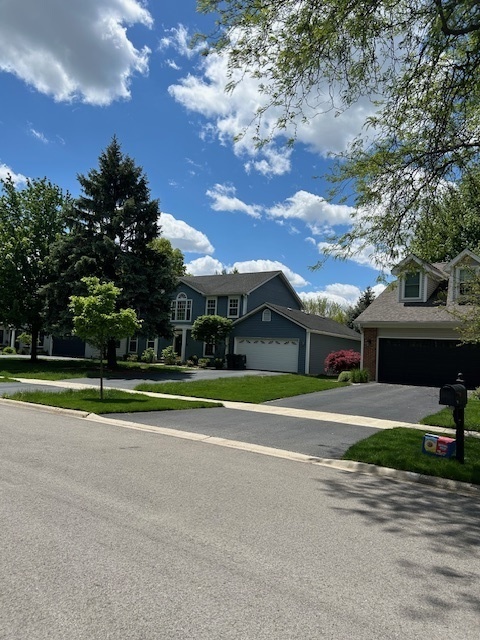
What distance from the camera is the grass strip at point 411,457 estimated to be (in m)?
7.33

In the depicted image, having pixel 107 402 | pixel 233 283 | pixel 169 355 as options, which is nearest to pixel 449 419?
pixel 107 402

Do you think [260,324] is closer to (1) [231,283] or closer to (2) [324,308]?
(1) [231,283]

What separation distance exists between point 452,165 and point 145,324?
67.7 ft

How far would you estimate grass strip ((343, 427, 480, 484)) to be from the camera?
289 inches

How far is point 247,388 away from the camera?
19.1m

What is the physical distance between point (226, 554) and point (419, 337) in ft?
69.9

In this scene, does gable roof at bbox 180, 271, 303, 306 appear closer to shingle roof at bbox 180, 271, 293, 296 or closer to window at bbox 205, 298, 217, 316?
shingle roof at bbox 180, 271, 293, 296

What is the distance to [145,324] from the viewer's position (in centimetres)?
2812

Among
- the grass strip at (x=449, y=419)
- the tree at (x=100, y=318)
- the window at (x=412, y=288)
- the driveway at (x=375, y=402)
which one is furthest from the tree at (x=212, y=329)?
the grass strip at (x=449, y=419)

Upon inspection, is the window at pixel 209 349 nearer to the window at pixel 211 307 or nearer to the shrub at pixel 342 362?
the window at pixel 211 307

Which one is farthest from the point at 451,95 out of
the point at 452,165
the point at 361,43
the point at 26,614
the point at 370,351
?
the point at 370,351

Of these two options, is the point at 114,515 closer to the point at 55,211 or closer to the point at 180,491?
the point at 180,491

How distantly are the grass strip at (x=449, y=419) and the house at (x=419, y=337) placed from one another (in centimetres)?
779

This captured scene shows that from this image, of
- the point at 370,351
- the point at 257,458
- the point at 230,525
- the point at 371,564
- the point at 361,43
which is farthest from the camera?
the point at 370,351
